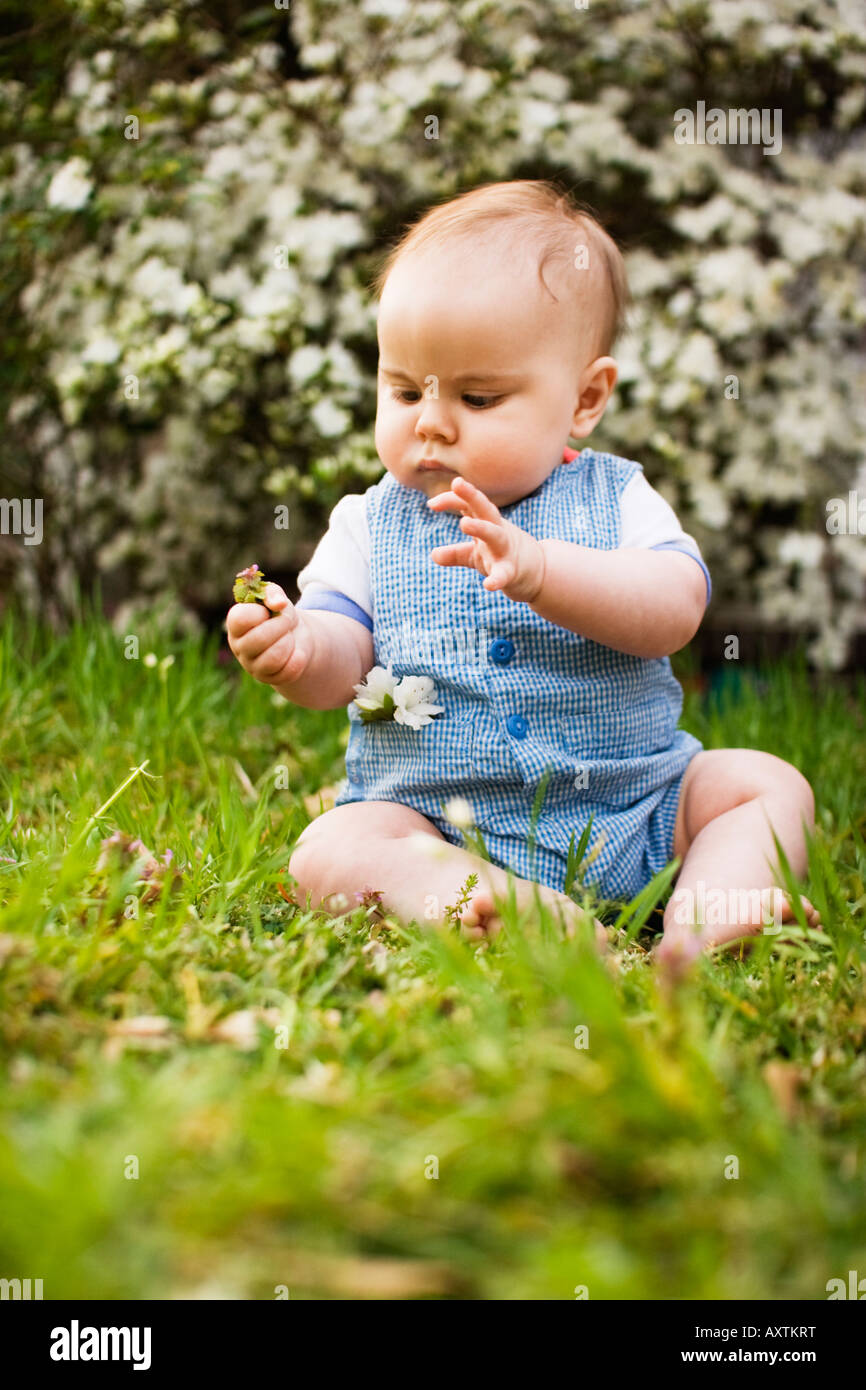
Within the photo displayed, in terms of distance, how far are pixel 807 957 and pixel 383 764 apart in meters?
0.66

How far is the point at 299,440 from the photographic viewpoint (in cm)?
320

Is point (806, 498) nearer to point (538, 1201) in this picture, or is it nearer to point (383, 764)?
point (383, 764)

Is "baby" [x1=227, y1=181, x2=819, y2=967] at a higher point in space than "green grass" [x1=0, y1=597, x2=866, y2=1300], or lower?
higher

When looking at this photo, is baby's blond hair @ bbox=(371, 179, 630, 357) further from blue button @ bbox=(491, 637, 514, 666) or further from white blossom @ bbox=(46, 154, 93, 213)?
white blossom @ bbox=(46, 154, 93, 213)

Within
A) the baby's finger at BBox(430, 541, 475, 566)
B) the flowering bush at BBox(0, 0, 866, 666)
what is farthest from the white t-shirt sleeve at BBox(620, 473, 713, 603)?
the flowering bush at BBox(0, 0, 866, 666)

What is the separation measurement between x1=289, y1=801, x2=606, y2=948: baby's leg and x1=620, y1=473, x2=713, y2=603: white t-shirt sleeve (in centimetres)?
50

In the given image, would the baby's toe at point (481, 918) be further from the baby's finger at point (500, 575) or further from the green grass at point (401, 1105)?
the baby's finger at point (500, 575)

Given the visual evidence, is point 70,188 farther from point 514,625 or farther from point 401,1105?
point 401,1105

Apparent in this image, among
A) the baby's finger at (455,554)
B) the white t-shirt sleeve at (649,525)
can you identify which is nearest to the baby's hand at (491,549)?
the baby's finger at (455,554)

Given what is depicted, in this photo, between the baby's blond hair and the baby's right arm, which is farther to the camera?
the baby's blond hair

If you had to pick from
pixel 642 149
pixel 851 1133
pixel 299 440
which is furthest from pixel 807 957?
pixel 642 149

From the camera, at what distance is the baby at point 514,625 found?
159 cm

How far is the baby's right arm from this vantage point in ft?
5.14

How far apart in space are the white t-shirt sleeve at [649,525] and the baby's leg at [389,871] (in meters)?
0.50
